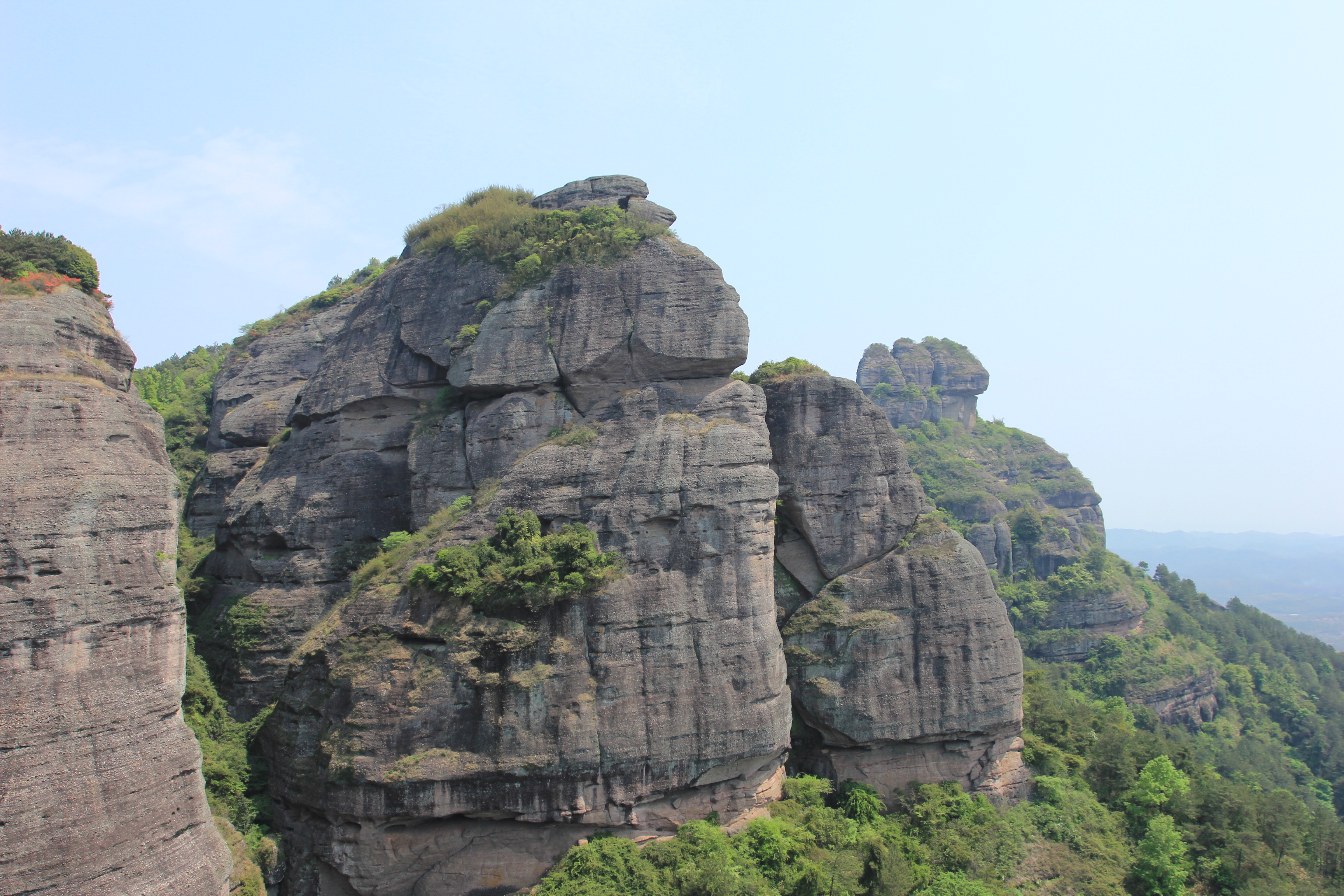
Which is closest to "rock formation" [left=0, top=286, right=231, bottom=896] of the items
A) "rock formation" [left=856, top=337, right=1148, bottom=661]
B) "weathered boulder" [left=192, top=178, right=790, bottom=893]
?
"weathered boulder" [left=192, top=178, right=790, bottom=893]

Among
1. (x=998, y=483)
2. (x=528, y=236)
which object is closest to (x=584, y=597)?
(x=528, y=236)

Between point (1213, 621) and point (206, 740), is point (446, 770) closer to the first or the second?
point (206, 740)

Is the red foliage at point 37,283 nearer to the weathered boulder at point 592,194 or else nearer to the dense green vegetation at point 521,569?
the dense green vegetation at point 521,569

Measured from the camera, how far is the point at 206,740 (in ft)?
77.5

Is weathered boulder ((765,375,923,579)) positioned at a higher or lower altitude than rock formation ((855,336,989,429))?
lower

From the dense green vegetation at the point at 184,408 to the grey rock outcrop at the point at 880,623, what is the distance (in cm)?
2717

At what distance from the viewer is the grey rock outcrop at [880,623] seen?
2623 cm

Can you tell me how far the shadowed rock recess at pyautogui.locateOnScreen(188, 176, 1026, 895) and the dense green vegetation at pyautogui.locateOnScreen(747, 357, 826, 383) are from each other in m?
0.62

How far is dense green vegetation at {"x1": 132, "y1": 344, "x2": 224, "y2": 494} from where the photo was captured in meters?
37.4

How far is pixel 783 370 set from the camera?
97.0ft

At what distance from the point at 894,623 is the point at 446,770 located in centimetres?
1536

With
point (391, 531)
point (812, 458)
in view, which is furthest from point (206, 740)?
point (812, 458)

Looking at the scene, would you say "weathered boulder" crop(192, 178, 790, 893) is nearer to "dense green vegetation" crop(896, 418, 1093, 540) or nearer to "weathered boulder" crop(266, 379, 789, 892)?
"weathered boulder" crop(266, 379, 789, 892)

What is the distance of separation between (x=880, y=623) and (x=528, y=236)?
63.3 ft
